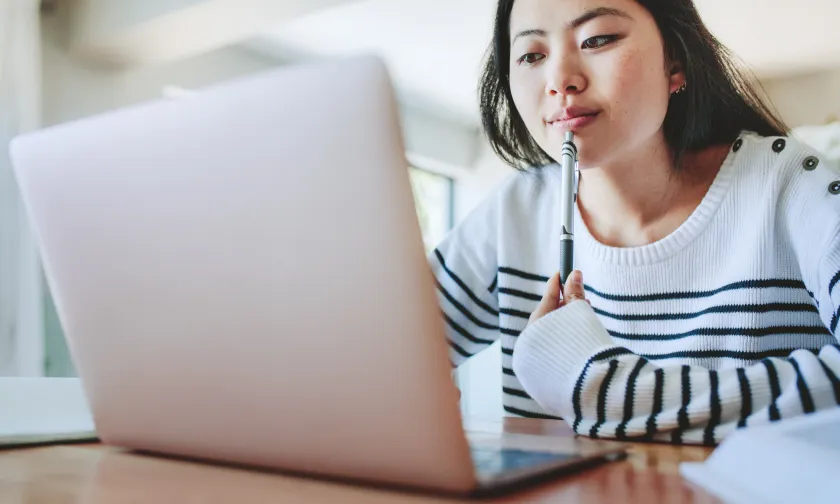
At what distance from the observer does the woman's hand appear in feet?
2.39

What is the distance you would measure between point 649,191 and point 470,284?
0.28 metres

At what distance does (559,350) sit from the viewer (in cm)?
66

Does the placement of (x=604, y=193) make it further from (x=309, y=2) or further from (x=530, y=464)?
(x=309, y=2)

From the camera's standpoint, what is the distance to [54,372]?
289 centimetres

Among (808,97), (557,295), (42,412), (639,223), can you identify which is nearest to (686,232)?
(639,223)

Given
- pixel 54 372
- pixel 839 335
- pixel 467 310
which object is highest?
pixel 839 335

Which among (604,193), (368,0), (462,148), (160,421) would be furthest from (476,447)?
(462,148)

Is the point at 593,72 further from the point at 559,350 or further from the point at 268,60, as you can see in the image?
the point at 268,60

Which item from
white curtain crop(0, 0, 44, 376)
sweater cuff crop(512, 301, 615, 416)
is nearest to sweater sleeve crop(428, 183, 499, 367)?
sweater cuff crop(512, 301, 615, 416)

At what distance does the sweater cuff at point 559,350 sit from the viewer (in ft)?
2.12

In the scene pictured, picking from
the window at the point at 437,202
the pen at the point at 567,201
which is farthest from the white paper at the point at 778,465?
the window at the point at 437,202

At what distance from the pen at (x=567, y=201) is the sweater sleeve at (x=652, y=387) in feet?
0.55

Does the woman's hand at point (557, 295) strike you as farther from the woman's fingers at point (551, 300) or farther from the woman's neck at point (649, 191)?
the woman's neck at point (649, 191)

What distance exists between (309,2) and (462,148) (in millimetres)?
2708
